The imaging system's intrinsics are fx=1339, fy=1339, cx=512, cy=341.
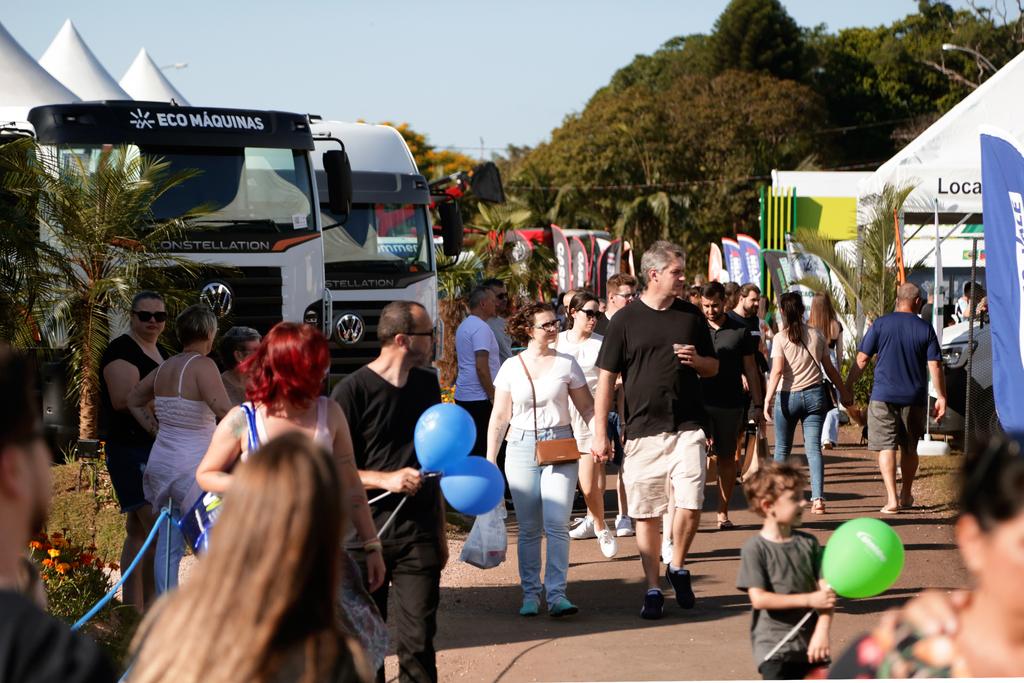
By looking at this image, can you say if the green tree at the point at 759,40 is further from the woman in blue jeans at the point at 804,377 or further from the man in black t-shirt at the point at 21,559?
the man in black t-shirt at the point at 21,559

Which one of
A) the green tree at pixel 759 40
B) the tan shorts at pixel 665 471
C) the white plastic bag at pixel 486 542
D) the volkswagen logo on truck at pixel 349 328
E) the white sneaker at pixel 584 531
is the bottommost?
the white sneaker at pixel 584 531

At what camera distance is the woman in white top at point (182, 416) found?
23.2 feet

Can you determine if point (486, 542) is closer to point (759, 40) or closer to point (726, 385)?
point (726, 385)

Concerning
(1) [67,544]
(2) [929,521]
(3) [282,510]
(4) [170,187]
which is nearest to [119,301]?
(4) [170,187]

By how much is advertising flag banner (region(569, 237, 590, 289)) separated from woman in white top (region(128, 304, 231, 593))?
21.5 meters

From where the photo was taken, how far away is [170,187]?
12070mm

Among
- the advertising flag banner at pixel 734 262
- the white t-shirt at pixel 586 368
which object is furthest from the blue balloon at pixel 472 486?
the advertising flag banner at pixel 734 262

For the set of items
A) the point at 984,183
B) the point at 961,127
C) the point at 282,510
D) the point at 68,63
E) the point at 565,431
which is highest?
the point at 68,63

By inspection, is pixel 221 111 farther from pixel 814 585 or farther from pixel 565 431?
pixel 814 585

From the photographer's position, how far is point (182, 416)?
280 inches

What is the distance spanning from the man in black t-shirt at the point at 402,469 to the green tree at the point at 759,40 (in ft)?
212

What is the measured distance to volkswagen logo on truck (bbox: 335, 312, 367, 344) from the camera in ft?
51.6

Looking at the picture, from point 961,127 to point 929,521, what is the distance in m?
6.23

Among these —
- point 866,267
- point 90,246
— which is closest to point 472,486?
point 90,246
